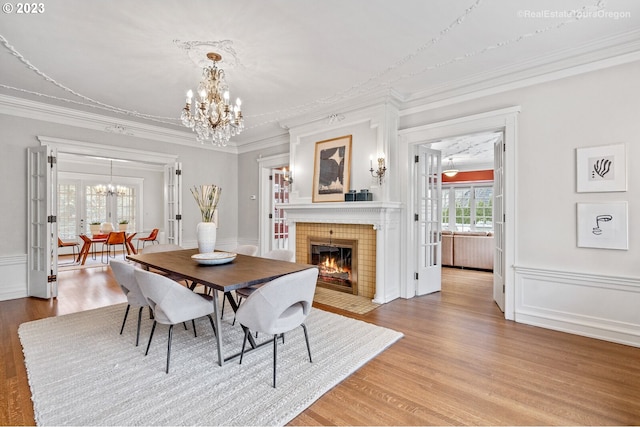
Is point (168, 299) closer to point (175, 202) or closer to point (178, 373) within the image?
point (178, 373)

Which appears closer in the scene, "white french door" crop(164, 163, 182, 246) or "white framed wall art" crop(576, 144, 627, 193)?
"white framed wall art" crop(576, 144, 627, 193)

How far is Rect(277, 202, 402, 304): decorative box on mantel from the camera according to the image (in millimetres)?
3895

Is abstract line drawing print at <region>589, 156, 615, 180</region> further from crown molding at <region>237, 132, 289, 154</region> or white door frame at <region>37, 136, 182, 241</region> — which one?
white door frame at <region>37, 136, 182, 241</region>

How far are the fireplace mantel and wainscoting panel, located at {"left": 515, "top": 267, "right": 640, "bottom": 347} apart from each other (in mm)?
1534

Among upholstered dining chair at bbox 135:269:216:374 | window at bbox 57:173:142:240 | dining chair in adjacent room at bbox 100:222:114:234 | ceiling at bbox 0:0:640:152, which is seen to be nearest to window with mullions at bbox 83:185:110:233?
window at bbox 57:173:142:240

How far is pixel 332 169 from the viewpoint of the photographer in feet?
14.7

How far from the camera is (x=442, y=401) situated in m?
1.91

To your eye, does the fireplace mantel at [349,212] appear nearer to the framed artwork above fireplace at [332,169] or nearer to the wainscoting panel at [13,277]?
the framed artwork above fireplace at [332,169]

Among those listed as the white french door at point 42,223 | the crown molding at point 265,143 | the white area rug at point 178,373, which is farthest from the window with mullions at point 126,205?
the white area rug at point 178,373

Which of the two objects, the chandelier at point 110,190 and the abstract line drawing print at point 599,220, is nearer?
the abstract line drawing print at point 599,220

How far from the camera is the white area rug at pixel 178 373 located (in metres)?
1.77

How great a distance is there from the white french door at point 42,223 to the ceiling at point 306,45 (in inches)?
35.2

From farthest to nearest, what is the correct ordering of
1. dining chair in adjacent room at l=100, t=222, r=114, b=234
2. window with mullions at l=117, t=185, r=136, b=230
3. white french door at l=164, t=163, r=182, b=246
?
window with mullions at l=117, t=185, r=136, b=230 < dining chair in adjacent room at l=100, t=222, r=114, b=234 < white french door at l=164, t=163, r=182, b=246

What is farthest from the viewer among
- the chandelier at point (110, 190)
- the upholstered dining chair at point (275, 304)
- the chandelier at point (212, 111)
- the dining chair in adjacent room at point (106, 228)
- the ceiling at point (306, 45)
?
the chandelier at point (110, 190)
